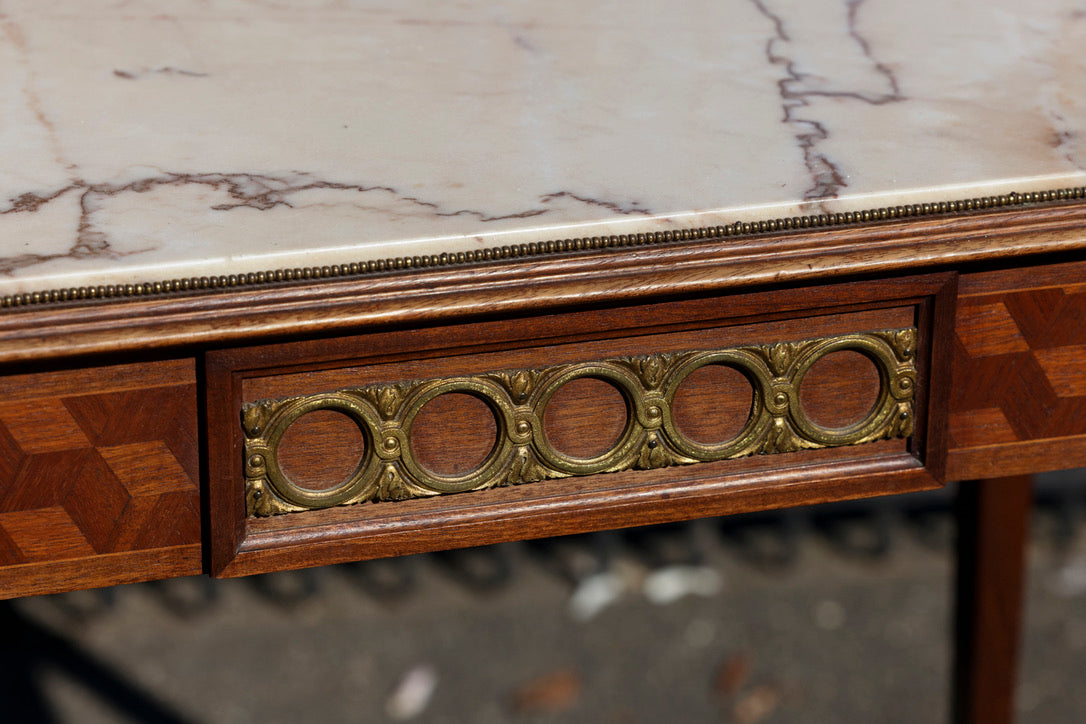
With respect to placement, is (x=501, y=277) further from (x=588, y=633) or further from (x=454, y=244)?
(x=588, y=633)

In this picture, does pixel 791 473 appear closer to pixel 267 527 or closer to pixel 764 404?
pixel 764 404

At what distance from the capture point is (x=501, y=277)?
697 mm

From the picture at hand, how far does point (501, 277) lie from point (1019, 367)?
0.40 m

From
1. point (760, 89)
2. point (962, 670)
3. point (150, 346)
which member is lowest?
point (962, 670)

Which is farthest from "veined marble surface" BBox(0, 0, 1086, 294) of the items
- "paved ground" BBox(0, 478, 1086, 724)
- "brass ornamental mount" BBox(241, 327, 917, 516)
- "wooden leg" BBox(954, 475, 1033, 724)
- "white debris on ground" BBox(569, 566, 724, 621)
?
"white debris on ground" BBox(569, 566, 724, 621)

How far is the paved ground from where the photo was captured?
6.41 ft

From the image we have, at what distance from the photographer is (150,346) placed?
665mm

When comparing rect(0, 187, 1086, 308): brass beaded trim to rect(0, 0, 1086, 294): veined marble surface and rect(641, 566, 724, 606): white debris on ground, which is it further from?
rect(641, 566, 724, 606): white debris on ground

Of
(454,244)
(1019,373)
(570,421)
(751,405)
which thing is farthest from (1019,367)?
(454,244)

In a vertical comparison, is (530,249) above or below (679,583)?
above

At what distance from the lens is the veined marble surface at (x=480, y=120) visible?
0.70 m

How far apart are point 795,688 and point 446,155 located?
4.79ft

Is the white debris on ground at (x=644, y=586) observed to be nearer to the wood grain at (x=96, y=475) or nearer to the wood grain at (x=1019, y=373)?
the wood grain at (x=1019, y=373)

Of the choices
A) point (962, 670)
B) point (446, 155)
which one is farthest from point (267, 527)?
point (962, 670)
